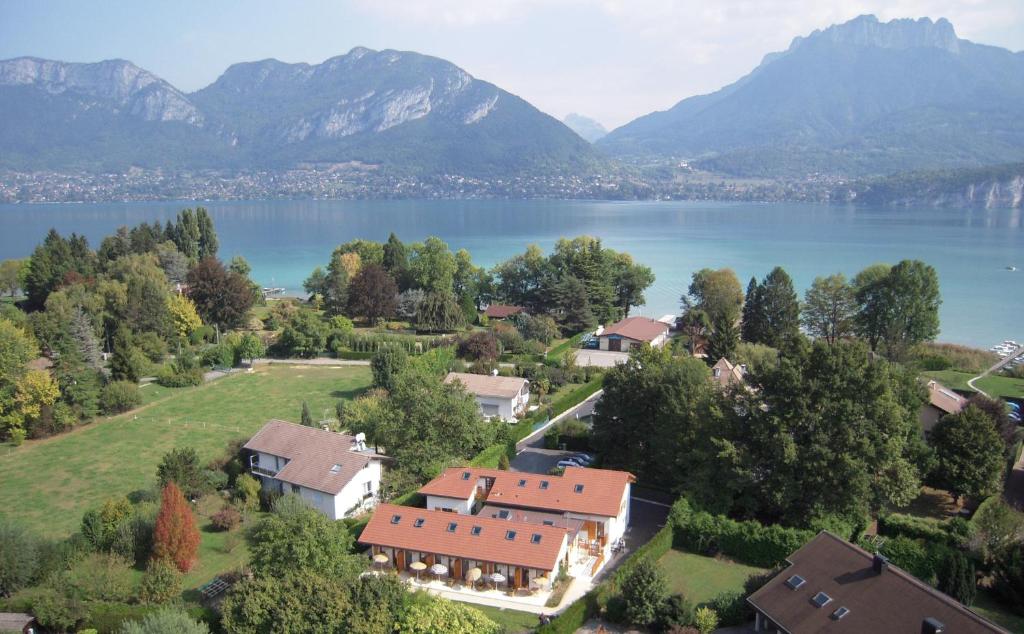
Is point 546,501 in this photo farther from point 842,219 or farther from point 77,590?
point 842,219

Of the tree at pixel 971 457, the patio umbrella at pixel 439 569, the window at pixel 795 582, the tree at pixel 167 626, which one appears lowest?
the patio umbrella at pixel 439 569

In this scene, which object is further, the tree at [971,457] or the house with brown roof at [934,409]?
the house with brown roof at [934,409]

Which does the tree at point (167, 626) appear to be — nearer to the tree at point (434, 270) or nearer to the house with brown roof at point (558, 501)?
the house with brown roof at point (558, 501)

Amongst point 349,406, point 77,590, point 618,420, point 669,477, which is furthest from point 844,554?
point 349,406

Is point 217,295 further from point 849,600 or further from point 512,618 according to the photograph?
point 849,600

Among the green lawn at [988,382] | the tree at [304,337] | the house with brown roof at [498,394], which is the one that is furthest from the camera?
the tree at [304,337]

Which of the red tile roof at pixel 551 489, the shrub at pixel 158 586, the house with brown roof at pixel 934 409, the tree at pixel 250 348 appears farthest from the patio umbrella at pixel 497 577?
the tree at pixel 250 348

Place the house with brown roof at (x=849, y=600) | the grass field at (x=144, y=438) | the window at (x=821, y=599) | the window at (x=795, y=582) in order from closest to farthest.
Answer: the house with brown roof at (x=849, y=600) → the window at (x=821, y=599) → the window at (x=795, y=582) → the grass field at (x=144, y=438)

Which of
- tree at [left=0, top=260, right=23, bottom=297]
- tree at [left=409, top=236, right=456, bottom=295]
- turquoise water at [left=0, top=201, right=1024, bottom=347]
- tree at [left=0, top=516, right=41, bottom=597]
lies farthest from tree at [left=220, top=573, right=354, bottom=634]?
tree at [left=0, top=260, right=23, bottom=297]
